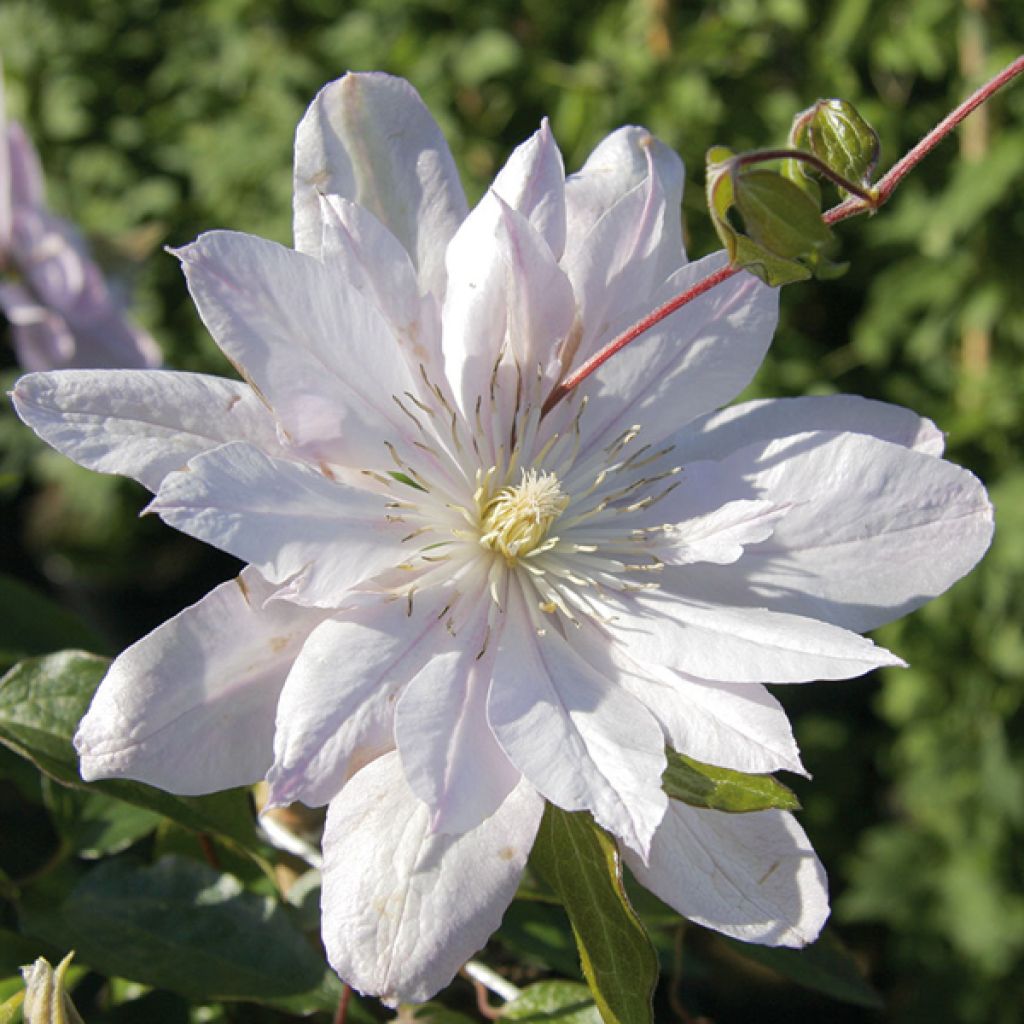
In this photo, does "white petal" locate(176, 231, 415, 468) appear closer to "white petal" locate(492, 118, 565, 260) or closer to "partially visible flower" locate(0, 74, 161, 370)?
"white petal" locate(492, 118, 565, 260)

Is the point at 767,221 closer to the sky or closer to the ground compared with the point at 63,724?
closer to the sky

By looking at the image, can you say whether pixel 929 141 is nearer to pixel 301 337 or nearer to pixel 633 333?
pixel 633 333

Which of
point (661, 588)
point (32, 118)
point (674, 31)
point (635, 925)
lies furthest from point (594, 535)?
point (32, 118)

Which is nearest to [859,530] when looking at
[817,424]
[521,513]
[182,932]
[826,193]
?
[817,424]

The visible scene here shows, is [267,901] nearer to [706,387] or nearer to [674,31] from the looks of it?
[706,387]

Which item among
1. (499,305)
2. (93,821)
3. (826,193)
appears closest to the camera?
(499,305)

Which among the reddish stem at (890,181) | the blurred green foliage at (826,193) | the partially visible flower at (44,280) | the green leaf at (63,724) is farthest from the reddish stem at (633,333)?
the blurred green foliage at (826,193)

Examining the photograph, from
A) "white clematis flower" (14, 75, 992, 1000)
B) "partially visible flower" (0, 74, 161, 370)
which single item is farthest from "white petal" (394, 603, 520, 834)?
"partially visible flower" (0, 74, 161, 370)
